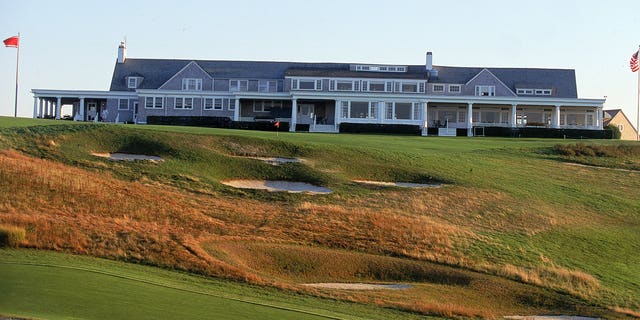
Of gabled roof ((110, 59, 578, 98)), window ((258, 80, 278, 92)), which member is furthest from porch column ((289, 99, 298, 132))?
window ((258, 80, 278, 92))

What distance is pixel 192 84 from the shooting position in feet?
240

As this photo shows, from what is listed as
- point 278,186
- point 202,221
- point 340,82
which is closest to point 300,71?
point 340,82

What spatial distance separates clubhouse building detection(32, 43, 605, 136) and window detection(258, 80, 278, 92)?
0.32ft

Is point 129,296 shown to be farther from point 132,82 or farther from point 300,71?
point 132,82

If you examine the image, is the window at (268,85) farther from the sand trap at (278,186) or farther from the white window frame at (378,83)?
the sand trap at (278,186)

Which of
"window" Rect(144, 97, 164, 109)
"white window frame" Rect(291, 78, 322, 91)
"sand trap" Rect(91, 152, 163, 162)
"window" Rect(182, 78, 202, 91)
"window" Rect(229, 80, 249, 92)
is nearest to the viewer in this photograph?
"sand trap" Rect(91, 152, 163, 162)

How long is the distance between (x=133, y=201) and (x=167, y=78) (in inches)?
2094

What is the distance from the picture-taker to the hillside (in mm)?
19609

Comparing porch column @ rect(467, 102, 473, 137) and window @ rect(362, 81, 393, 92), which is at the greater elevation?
window @ rect(362, 81, 393, 92)

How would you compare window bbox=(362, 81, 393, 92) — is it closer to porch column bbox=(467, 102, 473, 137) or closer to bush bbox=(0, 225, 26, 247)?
porch column bbox=(467, 102, 473, 137)

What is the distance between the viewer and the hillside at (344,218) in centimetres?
1961

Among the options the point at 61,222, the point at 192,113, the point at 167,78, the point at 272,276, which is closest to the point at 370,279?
the point at 272,276

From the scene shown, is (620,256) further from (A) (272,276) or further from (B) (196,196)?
(B) (196,196)

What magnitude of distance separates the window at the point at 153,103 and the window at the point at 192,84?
3.36 meters
